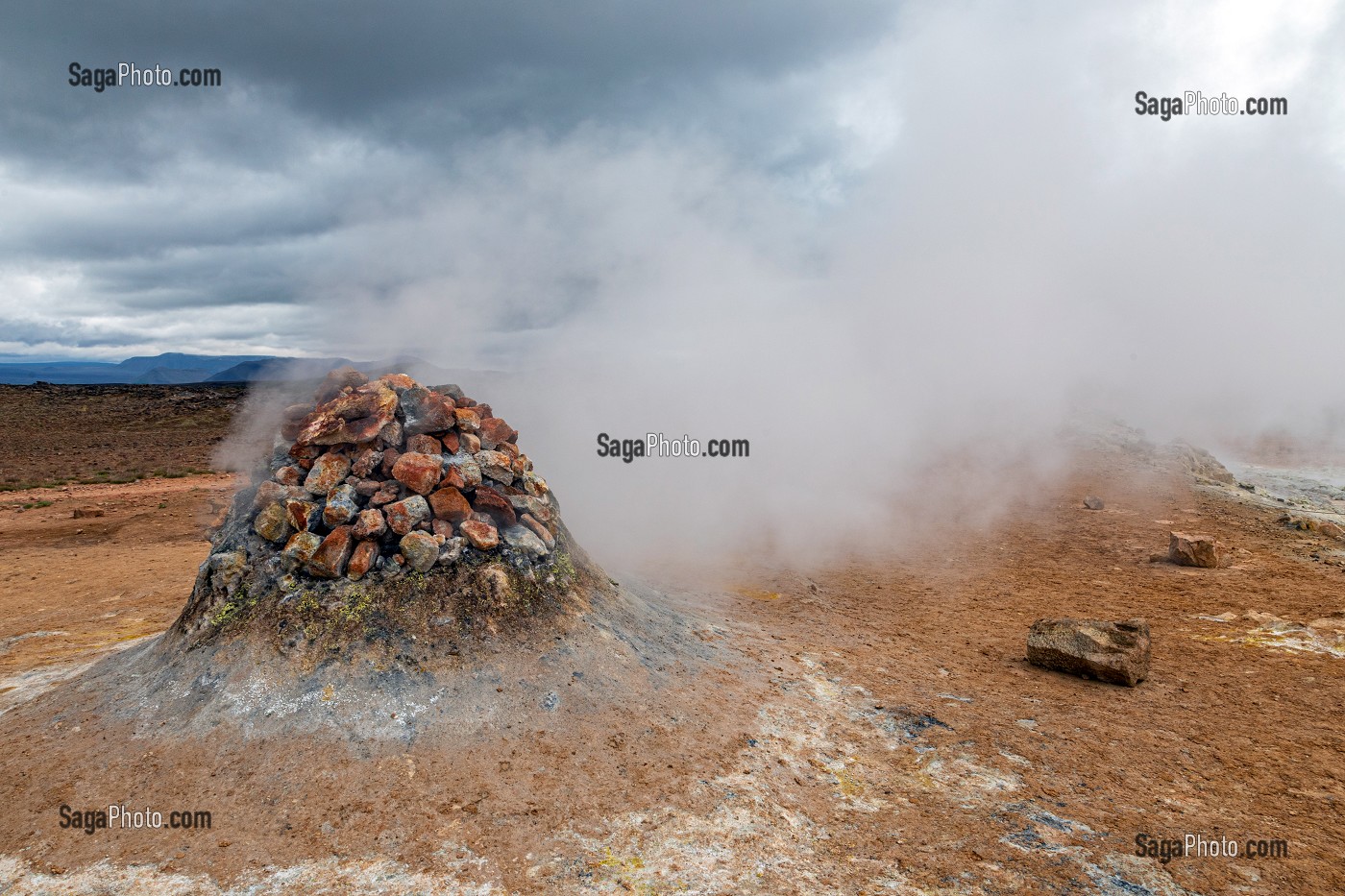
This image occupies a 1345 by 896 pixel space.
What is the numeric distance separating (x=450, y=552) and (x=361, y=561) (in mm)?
642

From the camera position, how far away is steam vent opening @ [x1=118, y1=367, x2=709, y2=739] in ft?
15.5

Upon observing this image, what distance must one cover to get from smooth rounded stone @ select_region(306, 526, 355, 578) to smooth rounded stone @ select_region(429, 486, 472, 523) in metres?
0.66

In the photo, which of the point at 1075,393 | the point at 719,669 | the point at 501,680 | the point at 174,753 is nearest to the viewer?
the point at 174,753

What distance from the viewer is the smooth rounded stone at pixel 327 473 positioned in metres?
5.50

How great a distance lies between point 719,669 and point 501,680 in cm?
202

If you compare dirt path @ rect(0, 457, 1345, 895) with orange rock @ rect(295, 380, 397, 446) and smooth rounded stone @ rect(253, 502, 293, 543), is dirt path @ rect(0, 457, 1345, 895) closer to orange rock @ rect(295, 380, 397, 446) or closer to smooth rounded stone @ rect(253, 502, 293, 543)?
smooth rounded stone @ rect(253, 502, 293, 543)

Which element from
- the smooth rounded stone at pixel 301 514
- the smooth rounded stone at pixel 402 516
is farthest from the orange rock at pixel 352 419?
the smooth rounded stone at pixel 402 516

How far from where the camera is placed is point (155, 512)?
636 inches

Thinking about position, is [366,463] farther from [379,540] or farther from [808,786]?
[808,786]

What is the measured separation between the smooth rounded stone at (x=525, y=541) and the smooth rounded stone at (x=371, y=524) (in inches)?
37.9

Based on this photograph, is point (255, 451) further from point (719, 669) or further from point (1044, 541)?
point (1044, 541)

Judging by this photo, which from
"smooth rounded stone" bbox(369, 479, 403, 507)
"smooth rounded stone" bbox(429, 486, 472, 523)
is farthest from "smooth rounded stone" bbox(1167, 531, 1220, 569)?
"smooth rounded stone" bbox(369, 479, 403, 507)

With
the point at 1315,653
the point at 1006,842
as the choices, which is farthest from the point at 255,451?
the point at 1315,653

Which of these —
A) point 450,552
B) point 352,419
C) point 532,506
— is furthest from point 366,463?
point 532,506
